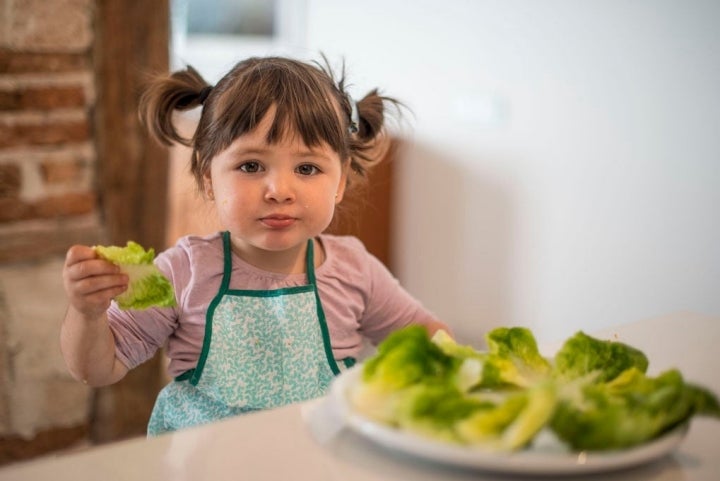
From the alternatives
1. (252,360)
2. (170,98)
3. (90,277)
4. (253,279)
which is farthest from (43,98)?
(90,277)

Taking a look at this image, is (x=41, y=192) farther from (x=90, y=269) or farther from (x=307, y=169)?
(x=90, y=269)

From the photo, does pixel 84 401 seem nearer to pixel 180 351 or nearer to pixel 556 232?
pixel 180 351

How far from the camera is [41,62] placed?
236 centimetres

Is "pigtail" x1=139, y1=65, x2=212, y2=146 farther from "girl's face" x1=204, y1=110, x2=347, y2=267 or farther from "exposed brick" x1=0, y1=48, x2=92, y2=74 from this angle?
"exposed brick" x1=0, y1=48, x2=92, y2=74

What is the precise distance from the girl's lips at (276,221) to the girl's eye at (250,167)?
75 mm

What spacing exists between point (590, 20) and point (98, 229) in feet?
6.11

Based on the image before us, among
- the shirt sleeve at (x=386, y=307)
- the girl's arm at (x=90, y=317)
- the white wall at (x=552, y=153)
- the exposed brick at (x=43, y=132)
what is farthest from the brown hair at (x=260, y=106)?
the white wall at (x=552, y=153)

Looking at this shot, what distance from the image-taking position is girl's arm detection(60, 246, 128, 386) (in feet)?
3.52

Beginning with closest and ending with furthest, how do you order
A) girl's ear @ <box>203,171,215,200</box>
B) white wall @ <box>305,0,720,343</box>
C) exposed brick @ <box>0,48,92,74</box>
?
girl's ear @ <box>203,171,215,200</box>, exposed brick @ <box>0,48,92,74</box>, white wall @ <box>305,0,720,343</box>

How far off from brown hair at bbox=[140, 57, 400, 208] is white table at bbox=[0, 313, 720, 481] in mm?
549

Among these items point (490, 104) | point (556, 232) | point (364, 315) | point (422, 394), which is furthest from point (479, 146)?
point (422, 394)

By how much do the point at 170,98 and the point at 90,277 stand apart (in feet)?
1.78

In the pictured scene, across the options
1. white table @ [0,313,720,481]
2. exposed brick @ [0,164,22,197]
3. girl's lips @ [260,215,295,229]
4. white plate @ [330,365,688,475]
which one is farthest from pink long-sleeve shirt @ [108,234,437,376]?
exposed brick @ [0,164,22,197]

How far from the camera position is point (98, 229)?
255cm
